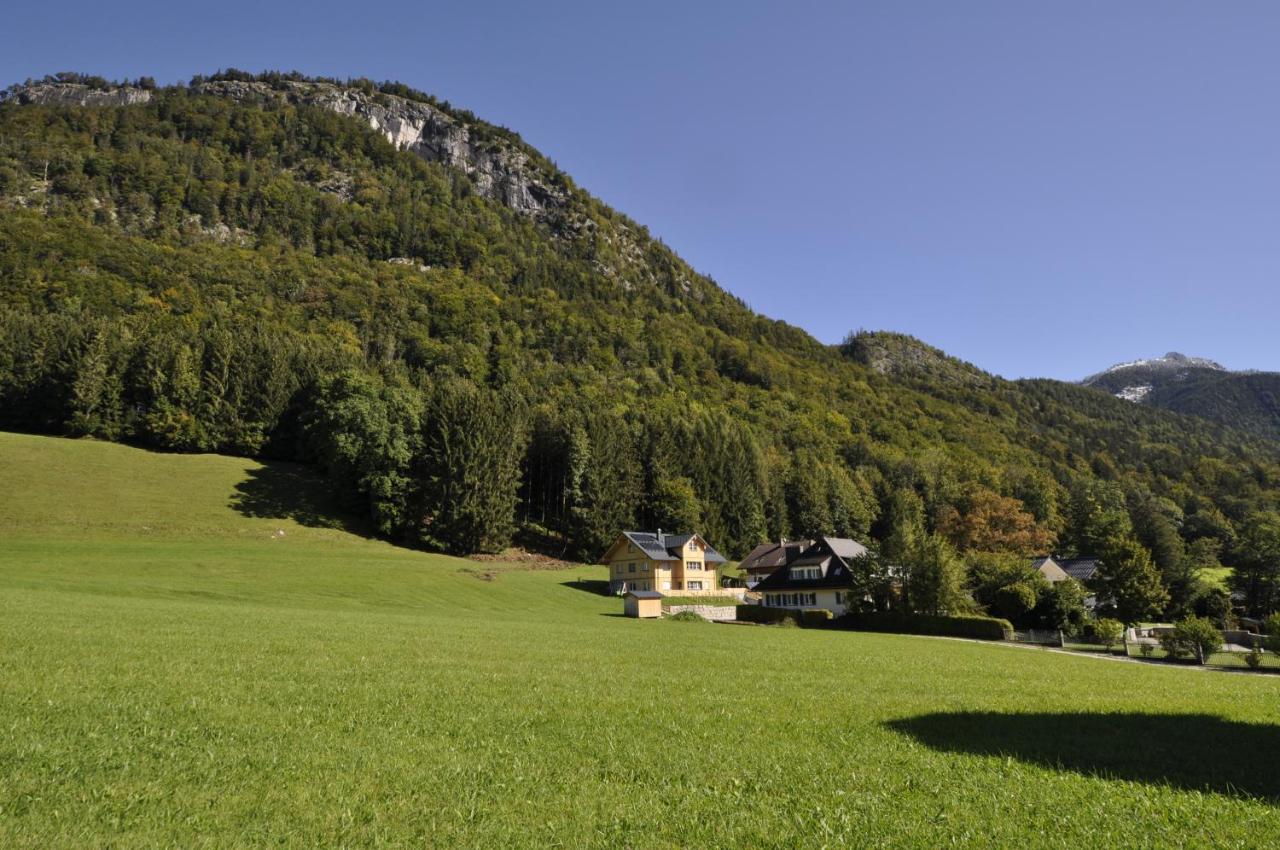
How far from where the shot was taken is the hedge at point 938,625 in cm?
5181

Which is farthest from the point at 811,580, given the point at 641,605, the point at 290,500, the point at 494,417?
the point at 290,500

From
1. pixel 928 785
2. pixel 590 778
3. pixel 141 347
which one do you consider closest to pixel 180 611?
pixel 590 778

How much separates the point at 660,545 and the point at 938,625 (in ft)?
115

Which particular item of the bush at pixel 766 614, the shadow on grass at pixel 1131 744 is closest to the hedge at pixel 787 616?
the bush at pixel 766 614

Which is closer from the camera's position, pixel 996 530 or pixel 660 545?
pixel 660 545

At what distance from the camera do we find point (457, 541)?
77250 millimetres

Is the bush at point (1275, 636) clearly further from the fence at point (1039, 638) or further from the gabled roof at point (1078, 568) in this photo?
the gabled roof at point (1078, 568)

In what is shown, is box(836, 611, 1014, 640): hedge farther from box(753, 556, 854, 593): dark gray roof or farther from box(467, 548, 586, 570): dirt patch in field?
box(467, 548, 586, 570): dirt patch in field

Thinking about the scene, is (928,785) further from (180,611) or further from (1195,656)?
(1195,656)

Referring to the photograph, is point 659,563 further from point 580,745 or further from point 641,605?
point 580,745

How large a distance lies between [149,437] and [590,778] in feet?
338

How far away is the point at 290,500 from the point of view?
7819 centimetres

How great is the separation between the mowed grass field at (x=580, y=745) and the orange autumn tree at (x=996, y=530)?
80.8 metres

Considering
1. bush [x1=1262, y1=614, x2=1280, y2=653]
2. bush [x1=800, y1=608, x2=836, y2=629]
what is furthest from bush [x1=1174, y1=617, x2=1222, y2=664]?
bush [x1=800, y1=608, x2=836, y2=629]
